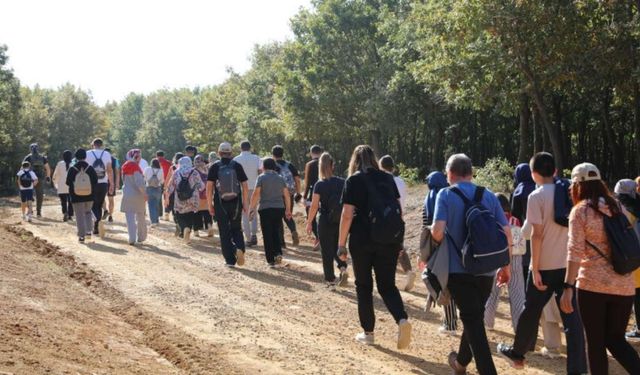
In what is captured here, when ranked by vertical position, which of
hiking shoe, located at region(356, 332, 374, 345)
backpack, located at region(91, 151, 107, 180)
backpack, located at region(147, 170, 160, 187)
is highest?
backpack, located at region(91, 151, 107, 180)

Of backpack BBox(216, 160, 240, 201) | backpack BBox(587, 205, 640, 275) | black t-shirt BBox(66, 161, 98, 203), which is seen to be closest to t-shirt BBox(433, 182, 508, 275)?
backpack BBox(587, 205, 640, 275)

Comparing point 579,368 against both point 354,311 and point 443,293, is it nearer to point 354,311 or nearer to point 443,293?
point 443,293

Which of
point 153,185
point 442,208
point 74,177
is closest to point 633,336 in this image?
point 442,208

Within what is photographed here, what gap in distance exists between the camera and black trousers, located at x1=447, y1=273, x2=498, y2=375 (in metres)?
6.42

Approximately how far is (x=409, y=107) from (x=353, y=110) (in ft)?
12.8

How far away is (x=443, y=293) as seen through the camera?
6.80 meters

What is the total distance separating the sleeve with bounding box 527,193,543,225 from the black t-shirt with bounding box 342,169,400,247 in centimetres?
152

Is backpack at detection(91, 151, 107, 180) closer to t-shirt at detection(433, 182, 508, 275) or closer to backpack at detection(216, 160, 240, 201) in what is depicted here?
backpack at detection(216, 160, 240, 201)

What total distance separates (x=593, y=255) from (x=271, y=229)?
851 centimetres

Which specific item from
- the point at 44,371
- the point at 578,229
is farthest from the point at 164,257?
the point at 578,229

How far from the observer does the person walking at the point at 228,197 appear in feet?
46.0

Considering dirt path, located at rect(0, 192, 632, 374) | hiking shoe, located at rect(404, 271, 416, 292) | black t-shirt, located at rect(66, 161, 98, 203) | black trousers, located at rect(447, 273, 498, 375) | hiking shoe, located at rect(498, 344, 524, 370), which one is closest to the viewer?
black trousers, located at rect(447, 273, 498, 375)

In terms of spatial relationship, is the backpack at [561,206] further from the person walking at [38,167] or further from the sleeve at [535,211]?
the person walking at [38,167]

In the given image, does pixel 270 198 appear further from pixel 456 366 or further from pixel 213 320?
Answer: pixel 456 366
